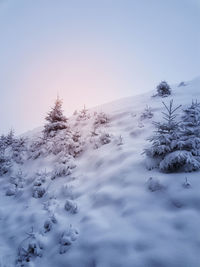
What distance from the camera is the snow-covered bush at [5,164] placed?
9.27 metres

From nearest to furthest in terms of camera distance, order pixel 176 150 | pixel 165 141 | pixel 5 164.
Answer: pixel 176 150 → pixel 165 141 → pixel 5 164

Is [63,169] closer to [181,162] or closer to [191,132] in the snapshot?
[181,162]

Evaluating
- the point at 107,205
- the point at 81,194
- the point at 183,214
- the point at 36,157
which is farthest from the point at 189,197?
the point at 36,157

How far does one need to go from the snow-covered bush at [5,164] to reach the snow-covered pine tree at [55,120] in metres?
2.59

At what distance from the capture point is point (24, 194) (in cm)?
712

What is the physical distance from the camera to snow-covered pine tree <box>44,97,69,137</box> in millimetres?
11775

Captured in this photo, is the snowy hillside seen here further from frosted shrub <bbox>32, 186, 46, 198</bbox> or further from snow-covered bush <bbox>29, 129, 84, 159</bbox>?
snow-covered bush <bbox>29, 129, 84, 159</bbox>

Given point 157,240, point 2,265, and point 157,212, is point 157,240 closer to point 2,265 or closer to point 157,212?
point 157,212

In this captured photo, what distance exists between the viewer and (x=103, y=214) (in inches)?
181

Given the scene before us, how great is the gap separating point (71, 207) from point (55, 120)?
786cm

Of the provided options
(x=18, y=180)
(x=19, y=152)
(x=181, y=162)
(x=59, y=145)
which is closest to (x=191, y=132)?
(x=181, y=162)

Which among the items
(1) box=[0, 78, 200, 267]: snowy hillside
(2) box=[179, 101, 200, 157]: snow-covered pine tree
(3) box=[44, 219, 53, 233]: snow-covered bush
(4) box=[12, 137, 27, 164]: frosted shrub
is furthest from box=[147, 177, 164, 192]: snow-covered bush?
(4) box=[12, 137, 27, 164]: frosted shrub

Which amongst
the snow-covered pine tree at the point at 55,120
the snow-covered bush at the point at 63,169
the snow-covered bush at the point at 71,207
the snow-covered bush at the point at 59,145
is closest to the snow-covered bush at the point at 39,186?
the snow-covered bush at the point at 63,169

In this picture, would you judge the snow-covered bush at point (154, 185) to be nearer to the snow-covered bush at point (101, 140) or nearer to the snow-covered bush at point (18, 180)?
the snow-covered bush at point (101, 140)
